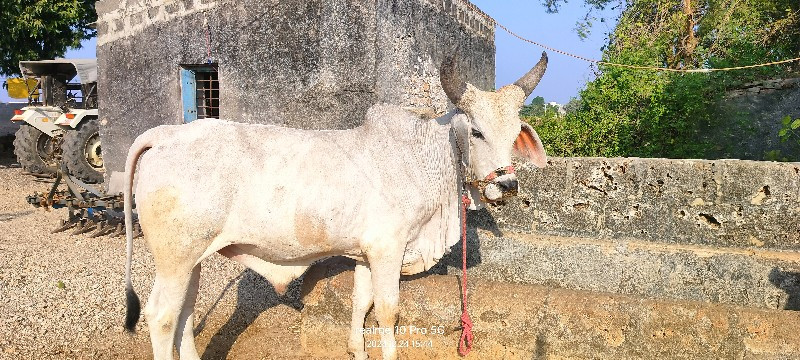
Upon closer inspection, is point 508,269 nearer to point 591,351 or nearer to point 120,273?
point 591,351

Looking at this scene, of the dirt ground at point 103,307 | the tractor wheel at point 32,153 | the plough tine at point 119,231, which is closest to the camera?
the dirt ground at point 103,307

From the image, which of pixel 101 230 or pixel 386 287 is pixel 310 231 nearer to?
pixel 386 287

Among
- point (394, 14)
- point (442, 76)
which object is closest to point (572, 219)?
point (442, 76)

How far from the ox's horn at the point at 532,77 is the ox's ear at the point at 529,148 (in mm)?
224

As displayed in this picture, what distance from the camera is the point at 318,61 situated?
23.1 feet

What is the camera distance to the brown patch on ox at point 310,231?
123 inches

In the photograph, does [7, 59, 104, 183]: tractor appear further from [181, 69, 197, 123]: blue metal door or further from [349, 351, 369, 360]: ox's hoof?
[349, 351, 369, 360]: ox's hoof

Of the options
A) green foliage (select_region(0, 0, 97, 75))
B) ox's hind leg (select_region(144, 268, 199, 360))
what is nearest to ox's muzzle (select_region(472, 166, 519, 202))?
ox's hind leg (select_region(144, 268, 199, 360))

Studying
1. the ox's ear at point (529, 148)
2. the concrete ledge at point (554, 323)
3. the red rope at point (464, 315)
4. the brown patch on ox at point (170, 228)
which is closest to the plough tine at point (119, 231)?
the concrete ledge at point (554, 323)

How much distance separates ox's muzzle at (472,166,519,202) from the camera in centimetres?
293

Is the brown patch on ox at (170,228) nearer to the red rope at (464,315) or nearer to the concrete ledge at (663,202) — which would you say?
the red rope at (464,315)

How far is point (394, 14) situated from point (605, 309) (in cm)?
460

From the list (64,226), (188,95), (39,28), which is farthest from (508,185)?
(39,28)

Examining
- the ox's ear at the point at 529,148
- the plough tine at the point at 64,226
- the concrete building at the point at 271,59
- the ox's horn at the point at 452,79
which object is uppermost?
the concrete building at the point at 271,59
